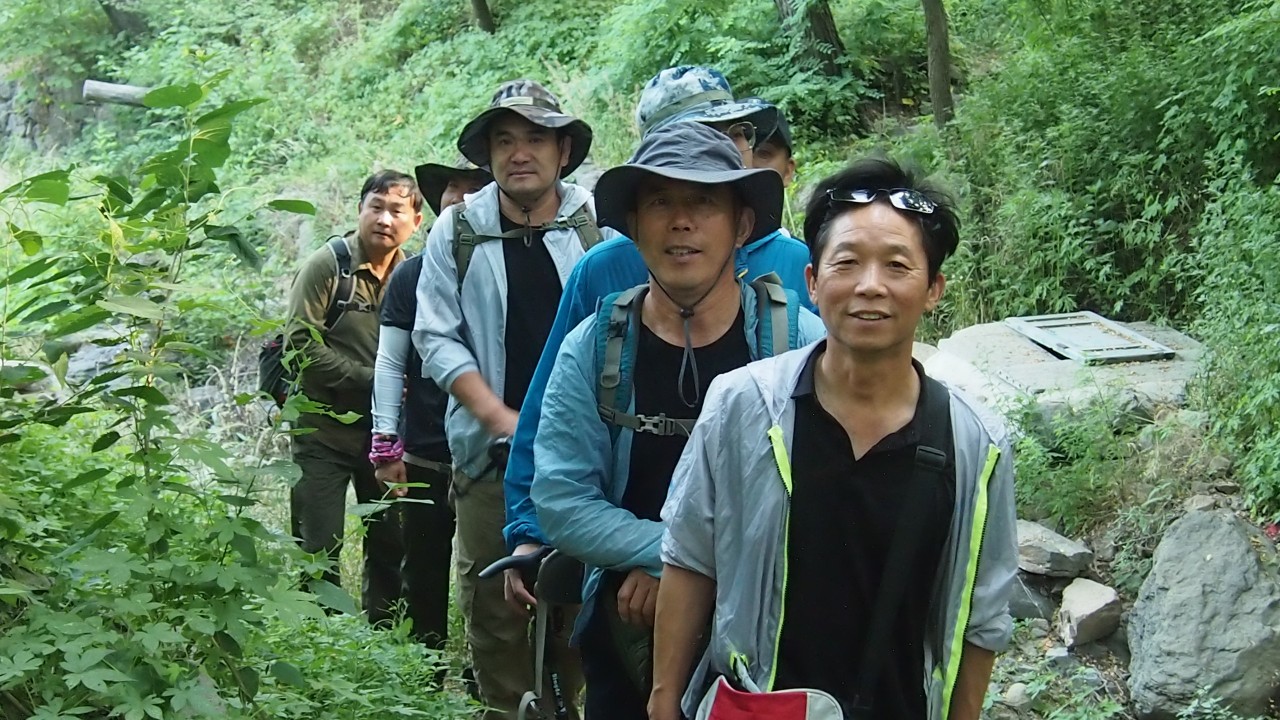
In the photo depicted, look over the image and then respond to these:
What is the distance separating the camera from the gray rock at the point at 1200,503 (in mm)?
5691

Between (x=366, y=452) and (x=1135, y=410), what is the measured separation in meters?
3.98

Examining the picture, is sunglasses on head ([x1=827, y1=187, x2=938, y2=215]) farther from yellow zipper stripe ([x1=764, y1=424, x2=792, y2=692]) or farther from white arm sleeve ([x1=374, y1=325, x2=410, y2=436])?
white arm sleeve ([x1=374, y1=325, x2=410, y2=436])

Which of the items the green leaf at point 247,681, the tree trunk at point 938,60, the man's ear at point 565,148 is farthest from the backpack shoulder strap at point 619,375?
the tree trunk at point 938,60

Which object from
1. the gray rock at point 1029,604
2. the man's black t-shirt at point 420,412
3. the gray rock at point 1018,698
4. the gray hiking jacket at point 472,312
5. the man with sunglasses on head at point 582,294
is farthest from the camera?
the gray rock at point 1029,604

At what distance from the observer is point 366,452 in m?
5.42

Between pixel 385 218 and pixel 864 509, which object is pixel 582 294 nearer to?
pixel 864 509

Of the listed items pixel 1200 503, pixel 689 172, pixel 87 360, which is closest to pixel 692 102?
pixel 689 172

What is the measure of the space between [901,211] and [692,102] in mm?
1564

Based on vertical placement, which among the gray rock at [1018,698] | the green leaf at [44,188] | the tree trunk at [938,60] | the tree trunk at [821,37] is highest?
the tree trunk at [821,37]

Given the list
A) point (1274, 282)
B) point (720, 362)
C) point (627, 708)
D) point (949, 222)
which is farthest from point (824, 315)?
point (1274, 282)

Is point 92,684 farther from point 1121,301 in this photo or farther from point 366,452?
point 1121,301

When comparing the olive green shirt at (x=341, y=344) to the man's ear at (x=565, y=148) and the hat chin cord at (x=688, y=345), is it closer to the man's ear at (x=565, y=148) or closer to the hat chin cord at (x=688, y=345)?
the man's ear at (x=565, y=148)

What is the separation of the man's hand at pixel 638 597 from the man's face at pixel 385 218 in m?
3.04

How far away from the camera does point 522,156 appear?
410 cm
